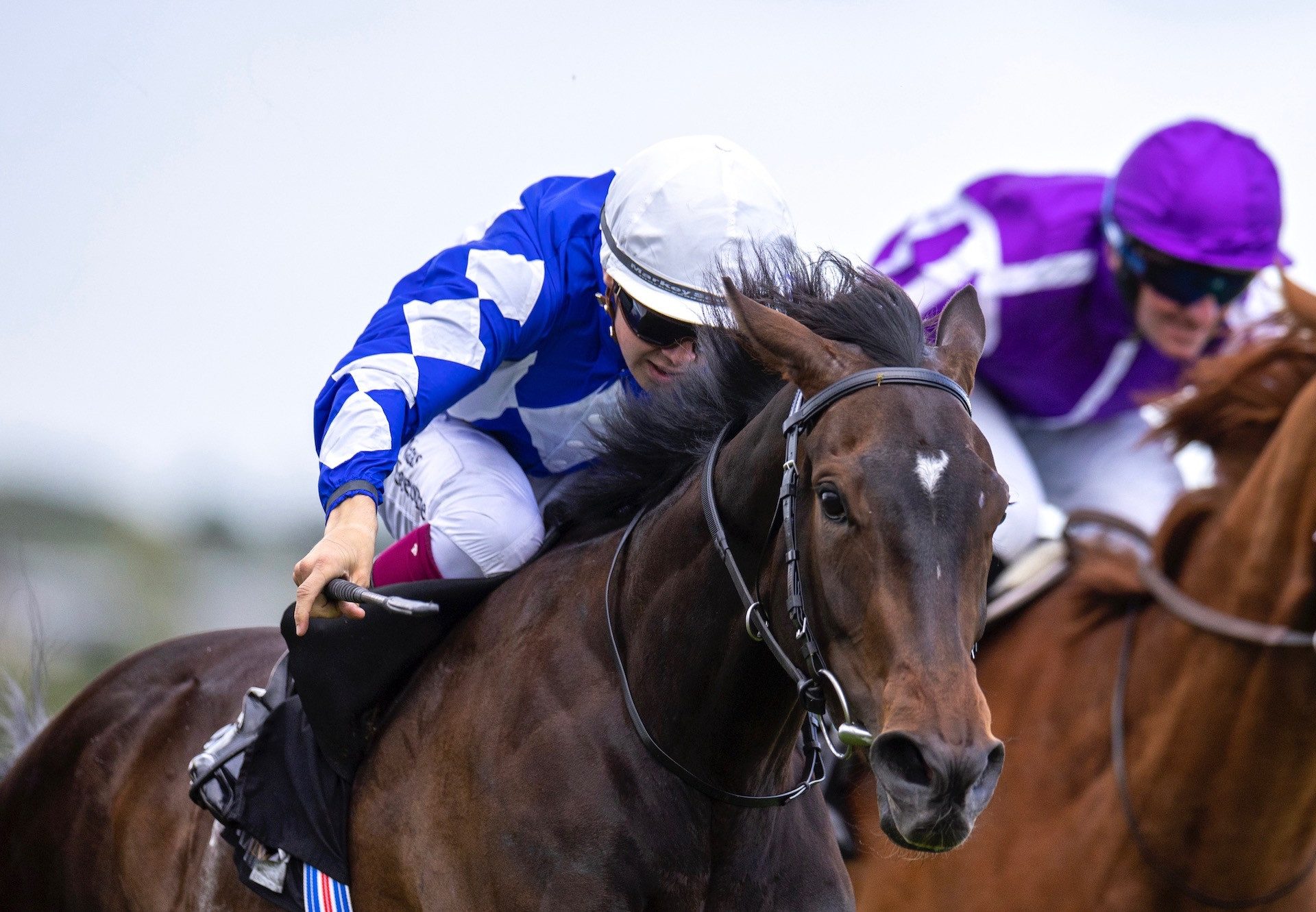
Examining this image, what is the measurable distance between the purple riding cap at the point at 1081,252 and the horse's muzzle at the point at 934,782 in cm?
229

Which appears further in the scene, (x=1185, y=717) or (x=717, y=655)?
(x=1185, y=717)

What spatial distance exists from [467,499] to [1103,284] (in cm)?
221

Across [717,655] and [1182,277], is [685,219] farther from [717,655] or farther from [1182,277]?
[1182,277]

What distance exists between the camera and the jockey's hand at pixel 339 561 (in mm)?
2814

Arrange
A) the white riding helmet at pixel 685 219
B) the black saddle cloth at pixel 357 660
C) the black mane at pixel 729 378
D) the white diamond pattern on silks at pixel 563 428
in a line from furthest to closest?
the white diamond pattern on silks at pixel 563 428
the white riding helmet at pixel 685 219
the black saddle cloth at pixel 357 660
the black mane at pixel 729 378

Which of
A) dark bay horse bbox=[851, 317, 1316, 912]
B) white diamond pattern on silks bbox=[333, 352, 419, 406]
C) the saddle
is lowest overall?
dark bay horse bbox=[851, 317, 1316, 912]

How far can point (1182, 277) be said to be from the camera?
4.28 metres

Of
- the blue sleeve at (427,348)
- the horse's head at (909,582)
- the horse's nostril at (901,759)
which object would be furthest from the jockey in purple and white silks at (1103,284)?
the horse's nostril at (901,759)

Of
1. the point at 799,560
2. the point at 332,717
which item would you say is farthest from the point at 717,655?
the point at 332,717

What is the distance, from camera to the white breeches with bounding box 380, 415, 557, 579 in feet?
10.6

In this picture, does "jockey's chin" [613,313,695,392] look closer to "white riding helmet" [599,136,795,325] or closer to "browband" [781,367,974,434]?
"white riding helmet" [599,136,795,325]

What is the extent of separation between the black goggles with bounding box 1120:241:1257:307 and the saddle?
2.22 meters

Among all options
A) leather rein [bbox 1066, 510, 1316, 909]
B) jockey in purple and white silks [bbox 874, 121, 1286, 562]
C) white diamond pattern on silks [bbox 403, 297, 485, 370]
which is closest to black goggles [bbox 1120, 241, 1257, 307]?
jockey in purple and white silks [bbox 874, 121, 1286, 562]

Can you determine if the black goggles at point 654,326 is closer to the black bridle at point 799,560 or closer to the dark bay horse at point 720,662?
the dark bay horse at point 720,662
